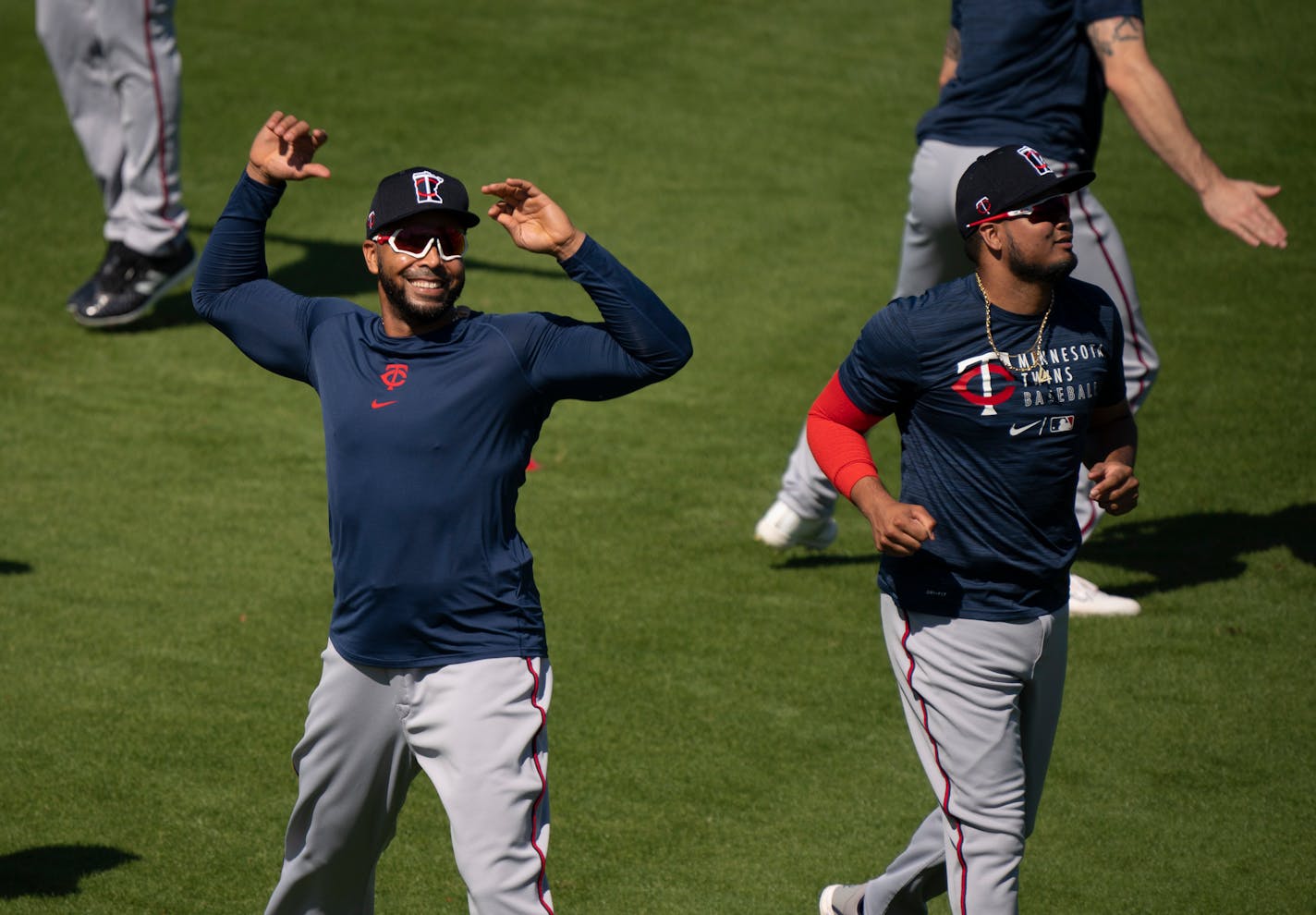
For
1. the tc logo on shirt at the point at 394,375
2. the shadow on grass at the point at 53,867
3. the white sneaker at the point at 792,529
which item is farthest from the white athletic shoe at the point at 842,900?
the white sneaker at the point at 792,529

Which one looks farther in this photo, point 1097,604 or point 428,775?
point 1097,604

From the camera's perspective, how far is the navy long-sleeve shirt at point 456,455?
3.88 meters

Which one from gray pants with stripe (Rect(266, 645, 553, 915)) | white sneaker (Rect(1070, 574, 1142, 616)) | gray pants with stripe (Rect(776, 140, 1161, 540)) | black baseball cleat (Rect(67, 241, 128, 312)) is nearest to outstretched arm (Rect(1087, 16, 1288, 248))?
gray pants with stripe (Rect(776, 140, 1161, 540))

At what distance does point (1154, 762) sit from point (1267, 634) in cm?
126

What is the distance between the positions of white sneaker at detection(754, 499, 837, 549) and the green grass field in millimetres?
104

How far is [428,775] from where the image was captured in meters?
3.93

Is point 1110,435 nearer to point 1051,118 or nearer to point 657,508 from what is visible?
point 1051,118

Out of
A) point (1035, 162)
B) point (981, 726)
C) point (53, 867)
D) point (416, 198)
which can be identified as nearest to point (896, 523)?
point (981, 726)

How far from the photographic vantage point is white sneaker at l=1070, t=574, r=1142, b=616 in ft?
22.2

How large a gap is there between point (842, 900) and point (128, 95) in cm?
697

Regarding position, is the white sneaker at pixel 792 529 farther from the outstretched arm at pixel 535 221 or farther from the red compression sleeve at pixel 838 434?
the outstretched arm at pixel 535 221

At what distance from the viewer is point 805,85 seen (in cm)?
1335

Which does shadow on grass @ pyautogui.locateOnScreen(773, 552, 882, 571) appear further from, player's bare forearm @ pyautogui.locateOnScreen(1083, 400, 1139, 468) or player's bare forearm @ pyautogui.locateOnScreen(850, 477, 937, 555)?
player's bare forearm @ pyautogui.locateOnScreen(850, 477, 937, 555)

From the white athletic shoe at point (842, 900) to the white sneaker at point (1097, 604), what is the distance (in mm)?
2460
